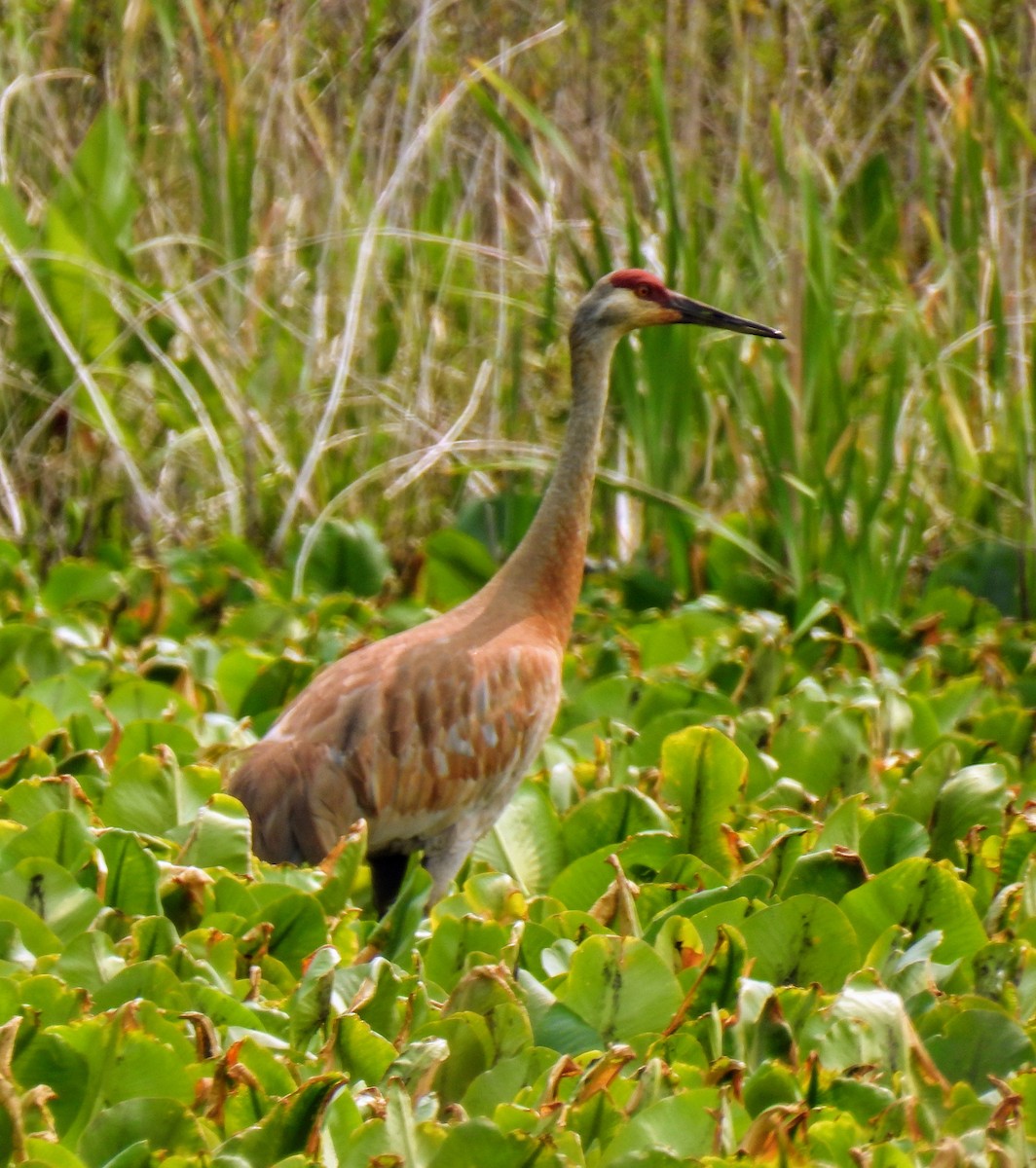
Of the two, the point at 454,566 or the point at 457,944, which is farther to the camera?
the point at 454,566

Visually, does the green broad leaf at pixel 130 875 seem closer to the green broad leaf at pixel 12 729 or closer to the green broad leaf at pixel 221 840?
the green broad leaf at pixel 221 840

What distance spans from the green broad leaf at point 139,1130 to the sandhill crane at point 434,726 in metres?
1.54

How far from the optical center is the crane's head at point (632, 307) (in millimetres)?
4641

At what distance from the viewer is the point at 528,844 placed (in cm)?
387

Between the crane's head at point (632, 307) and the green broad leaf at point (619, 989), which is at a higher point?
the crane's head at point (632, 307)

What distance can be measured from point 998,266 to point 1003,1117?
3.26m

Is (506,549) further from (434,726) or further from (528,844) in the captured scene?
(528,844)

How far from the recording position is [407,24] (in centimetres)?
650

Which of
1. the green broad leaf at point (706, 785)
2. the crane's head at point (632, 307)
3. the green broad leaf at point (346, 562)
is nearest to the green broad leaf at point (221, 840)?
the green broad leaf at point (706, 785)

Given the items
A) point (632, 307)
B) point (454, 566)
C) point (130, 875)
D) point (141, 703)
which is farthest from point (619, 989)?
point (454, 566)

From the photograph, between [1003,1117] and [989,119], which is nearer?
[1003,1117]

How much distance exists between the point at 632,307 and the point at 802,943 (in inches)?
82.1

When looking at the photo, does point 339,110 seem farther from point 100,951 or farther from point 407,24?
point 100,951

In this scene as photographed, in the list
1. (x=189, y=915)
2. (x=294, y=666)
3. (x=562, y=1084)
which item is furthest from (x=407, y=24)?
(x=562, y=1084)
